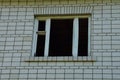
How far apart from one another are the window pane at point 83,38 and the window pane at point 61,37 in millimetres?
310

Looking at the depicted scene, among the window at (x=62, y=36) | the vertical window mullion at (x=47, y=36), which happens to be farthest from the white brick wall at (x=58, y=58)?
the vertical window mullion at (x=47, y=36)

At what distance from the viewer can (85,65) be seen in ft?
34.0

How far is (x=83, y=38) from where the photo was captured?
10969 millimetres

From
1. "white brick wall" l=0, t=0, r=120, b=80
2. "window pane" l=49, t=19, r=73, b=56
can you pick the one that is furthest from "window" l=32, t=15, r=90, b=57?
"white brick wall" l=0, t=0, r=120, b=80

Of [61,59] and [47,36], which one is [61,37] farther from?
[61,59]

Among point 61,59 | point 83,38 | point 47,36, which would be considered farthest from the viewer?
point 47,36

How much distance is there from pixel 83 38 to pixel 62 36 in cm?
70

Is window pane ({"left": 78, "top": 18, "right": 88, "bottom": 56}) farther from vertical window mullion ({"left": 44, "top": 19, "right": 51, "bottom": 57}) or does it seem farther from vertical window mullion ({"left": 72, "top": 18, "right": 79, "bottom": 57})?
vertical window mullion ({"left": 44, "top": 19, "right": 51, "bottom": 57})

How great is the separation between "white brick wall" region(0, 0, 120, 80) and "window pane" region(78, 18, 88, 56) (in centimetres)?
25

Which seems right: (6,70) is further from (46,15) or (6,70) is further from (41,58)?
(46,15)

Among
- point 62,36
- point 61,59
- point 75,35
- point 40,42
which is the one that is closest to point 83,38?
point 75,35

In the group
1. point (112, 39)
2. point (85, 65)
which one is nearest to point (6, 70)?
point (85, 65)

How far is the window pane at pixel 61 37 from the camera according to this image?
1089cm

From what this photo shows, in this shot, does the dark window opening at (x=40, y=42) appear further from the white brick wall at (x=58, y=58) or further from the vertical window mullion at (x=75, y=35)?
the vertical window mullion at (x=75, y=35)
